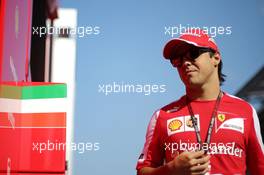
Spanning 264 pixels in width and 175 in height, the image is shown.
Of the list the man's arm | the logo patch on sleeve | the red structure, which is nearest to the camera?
the man's arm

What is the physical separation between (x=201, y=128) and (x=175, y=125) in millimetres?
85

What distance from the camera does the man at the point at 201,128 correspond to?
1.45 m

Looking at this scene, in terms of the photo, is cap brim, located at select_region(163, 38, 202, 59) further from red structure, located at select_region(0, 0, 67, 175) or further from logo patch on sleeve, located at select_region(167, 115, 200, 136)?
red structure, located at select_region(0, 0, 67, 175)

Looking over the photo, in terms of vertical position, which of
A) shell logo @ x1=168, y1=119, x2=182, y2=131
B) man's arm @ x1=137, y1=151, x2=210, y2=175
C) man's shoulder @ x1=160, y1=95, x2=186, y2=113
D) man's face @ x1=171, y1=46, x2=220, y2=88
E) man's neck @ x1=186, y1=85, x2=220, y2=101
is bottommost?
man's arm @ x1=137, y1=151, x2=210, y2=175

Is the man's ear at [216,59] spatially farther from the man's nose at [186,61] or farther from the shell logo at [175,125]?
the shell logo at [175,125]

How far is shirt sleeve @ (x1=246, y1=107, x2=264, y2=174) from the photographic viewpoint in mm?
1464

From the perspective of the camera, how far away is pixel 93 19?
1997 millimetres

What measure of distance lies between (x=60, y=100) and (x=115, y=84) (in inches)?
9.4

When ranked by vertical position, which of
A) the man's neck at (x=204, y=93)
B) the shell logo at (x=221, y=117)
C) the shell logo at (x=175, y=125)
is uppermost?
the man's neck at (x=204, y=93)

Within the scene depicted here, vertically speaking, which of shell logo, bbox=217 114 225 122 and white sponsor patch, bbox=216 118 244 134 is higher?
shell logo, bbox=217 114 225 122

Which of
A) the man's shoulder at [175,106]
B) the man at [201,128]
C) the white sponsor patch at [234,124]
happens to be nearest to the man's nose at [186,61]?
the man at [201,128]

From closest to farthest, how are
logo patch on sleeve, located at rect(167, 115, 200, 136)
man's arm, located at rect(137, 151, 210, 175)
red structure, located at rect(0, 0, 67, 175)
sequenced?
man's arm, located at rect(137, 151, 210, 175) → logo patch on sleeve, located at rect(167, 115, 200, 136) → red structure, located at rect(0, 0, 67, 175)

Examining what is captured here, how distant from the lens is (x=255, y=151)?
146 centimetres

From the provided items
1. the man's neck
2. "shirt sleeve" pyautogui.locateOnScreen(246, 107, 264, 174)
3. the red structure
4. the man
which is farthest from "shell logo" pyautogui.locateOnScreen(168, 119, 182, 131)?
the red structure
